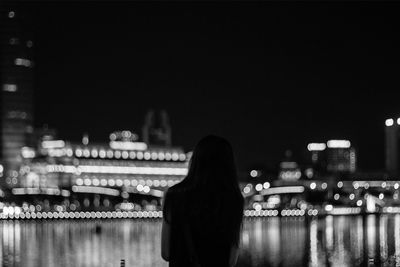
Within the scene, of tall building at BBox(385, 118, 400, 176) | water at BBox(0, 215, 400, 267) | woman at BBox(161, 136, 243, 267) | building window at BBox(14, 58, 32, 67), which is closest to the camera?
woman at BBox(161, 136, 243, 267)

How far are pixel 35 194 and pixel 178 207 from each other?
276 feet

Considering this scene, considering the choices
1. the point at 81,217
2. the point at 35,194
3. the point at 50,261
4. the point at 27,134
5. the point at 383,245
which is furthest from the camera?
the point at 27,134

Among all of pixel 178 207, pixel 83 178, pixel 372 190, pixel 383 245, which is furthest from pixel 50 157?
pixel 178 207

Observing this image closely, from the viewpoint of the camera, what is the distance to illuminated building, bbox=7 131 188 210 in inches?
3770

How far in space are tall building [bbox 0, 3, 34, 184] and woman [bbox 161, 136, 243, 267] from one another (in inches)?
3913

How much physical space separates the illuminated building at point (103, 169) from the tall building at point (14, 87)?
2731 mm

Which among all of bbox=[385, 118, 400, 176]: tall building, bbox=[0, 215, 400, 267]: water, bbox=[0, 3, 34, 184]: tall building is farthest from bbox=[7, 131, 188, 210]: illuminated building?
bbox=[0, 215, 400, 267]: water

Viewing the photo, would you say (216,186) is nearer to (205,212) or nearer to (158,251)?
(205,212)

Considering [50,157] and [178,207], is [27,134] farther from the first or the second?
[178,207]

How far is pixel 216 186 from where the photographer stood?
10.0 ft

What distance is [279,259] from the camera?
33219 millimetres

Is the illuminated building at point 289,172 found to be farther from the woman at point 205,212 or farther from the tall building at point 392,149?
the woman at point 205,212

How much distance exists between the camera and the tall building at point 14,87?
351ft

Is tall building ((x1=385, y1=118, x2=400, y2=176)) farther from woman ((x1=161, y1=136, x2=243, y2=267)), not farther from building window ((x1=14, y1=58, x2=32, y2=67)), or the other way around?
woman ((x1=161, y1=136, x2=243, y2=267))
